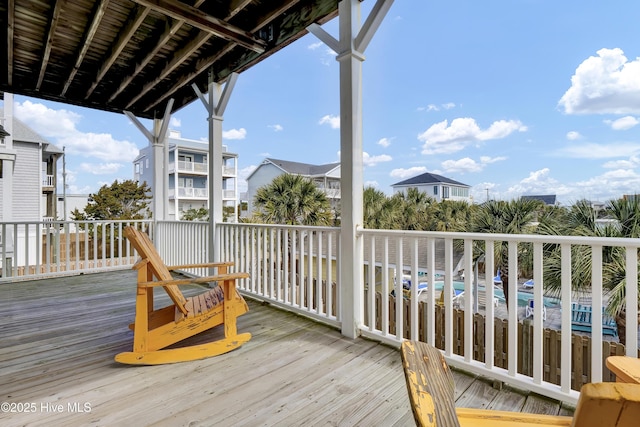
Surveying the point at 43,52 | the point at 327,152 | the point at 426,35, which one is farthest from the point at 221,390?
the point at 327,152

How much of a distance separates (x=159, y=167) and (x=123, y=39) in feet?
8.54

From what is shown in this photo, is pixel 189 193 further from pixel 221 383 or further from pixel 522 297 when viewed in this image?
pixel 221 383

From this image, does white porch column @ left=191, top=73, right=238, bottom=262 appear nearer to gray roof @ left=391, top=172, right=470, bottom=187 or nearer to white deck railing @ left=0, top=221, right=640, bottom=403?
Answer: white deck railing @ left=0, top=221, right=640, bottom=403

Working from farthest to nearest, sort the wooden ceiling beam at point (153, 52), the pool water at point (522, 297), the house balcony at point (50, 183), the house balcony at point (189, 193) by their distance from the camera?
the house balcony at point (189, 193), the house balcony at point (50, 183), the pool water at point (522, 297), the wooden ceiling beam at point (153, 52)

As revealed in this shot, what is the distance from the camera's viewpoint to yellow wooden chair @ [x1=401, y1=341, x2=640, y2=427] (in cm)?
35

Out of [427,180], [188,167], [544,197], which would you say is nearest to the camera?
[544,197]

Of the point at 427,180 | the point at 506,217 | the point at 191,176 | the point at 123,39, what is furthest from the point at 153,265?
the point at 191,176

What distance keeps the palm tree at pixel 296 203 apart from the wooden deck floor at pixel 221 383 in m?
7.55

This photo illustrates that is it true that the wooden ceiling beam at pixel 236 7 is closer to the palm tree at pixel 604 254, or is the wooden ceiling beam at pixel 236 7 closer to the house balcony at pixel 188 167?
→ the palm tree at pixel 604 254

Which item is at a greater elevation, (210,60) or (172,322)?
(210,60)

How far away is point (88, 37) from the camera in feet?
11.3

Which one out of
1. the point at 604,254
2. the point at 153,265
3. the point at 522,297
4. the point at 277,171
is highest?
the point at 277,171

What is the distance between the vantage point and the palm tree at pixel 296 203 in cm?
1040

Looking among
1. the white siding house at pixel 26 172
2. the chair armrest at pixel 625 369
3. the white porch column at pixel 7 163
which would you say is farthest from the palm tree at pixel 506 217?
the white siding house at pixel 26 172
